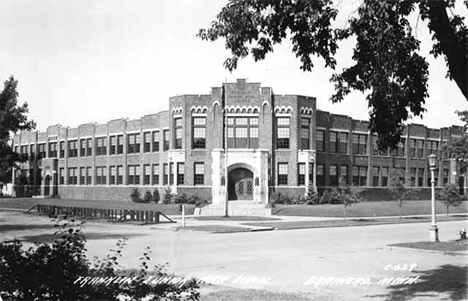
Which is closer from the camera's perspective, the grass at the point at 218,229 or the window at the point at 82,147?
the grass at the point at 218,229

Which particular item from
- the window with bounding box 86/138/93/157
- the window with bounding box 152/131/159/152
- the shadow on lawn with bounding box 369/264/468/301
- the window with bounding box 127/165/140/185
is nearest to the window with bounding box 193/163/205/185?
the window with bounding box 152/131/159/152

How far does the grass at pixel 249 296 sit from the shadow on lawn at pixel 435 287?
1.83m

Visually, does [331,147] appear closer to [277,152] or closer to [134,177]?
[277,152]

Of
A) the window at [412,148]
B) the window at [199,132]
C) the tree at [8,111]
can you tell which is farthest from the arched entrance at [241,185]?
the tree at [8,111]

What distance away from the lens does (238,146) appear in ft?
154

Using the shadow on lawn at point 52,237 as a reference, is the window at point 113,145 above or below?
above

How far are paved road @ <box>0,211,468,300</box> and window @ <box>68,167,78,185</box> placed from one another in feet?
135

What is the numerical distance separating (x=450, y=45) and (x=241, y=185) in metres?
38.6

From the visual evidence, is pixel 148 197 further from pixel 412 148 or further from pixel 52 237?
pixel 412 148

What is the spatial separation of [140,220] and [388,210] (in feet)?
79.1

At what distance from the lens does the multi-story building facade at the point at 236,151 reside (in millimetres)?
47000

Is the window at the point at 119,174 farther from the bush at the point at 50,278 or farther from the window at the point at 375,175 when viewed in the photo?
the bush at the point at 50,278

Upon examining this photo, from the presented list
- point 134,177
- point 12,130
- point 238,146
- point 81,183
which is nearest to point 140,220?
point 12,130

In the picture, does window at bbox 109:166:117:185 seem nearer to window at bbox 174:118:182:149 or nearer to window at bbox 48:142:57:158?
window at bbox 174:118:182:149
